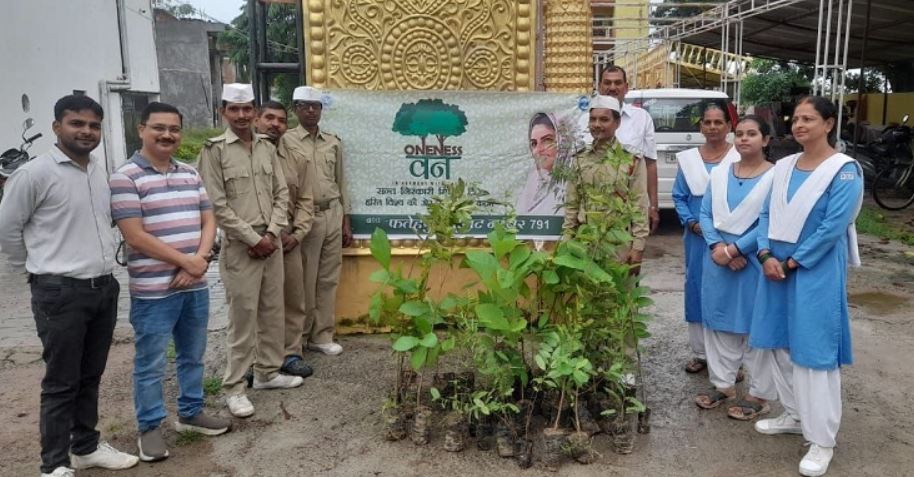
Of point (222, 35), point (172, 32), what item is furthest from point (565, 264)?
point (222, 35)

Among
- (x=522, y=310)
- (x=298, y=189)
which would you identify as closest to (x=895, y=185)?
(x=522, y=310)

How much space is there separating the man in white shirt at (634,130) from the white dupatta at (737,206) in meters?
0.71

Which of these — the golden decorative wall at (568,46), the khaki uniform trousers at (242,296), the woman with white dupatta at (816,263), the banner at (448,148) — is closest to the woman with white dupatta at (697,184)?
the woman with white dupatta at (816,263)

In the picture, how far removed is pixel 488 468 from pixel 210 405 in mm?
1615

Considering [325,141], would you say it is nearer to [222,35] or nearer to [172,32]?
[172,32]

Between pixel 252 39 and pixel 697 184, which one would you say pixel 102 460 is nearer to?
pixel 252 39

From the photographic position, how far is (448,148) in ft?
15.6

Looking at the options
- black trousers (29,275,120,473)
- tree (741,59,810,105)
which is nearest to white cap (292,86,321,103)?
black trousers (29,275,120,473)

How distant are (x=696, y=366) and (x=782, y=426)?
86 cm

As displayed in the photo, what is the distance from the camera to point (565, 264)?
3100 millimetres

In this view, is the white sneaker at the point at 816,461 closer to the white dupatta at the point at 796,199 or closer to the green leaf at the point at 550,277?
the white dupatta at the point at 796,199

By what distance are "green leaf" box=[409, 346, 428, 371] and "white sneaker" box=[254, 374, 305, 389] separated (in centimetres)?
115

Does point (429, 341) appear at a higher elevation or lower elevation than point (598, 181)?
lower

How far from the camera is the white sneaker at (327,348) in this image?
179 inches
